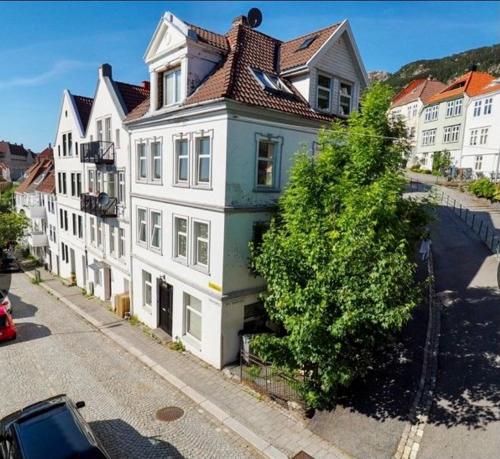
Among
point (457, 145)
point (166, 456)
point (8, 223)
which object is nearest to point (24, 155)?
point (8, 223)

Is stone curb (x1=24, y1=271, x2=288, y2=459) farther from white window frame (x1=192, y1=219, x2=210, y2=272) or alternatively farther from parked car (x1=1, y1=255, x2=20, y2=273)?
parked car (x1=1, y1=255, x2=20, y2=273)

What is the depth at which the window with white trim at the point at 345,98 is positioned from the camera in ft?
52.2

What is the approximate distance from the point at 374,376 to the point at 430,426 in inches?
85.5

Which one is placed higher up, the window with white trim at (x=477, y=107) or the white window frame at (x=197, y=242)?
the window with white trim at (x=477, y=107)

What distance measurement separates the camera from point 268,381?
11.5 m

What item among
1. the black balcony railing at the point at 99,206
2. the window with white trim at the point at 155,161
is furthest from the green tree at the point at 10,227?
the window with white trim at the point at 155,161

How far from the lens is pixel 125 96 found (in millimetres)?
19453

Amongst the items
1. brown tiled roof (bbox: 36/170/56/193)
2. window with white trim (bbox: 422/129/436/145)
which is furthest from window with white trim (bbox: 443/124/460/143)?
brown tiled roof (bbox: 36/170/56/193)

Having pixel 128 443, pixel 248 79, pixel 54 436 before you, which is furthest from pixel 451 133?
pixel 54 436

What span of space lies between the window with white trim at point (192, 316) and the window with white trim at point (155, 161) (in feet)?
17.9

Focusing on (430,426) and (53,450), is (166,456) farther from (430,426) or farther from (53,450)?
(430,426)

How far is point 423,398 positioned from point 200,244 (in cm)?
878

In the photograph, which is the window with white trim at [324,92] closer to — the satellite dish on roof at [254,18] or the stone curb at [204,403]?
the satellite dish on roof at [254,18]

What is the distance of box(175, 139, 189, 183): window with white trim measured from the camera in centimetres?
1373
